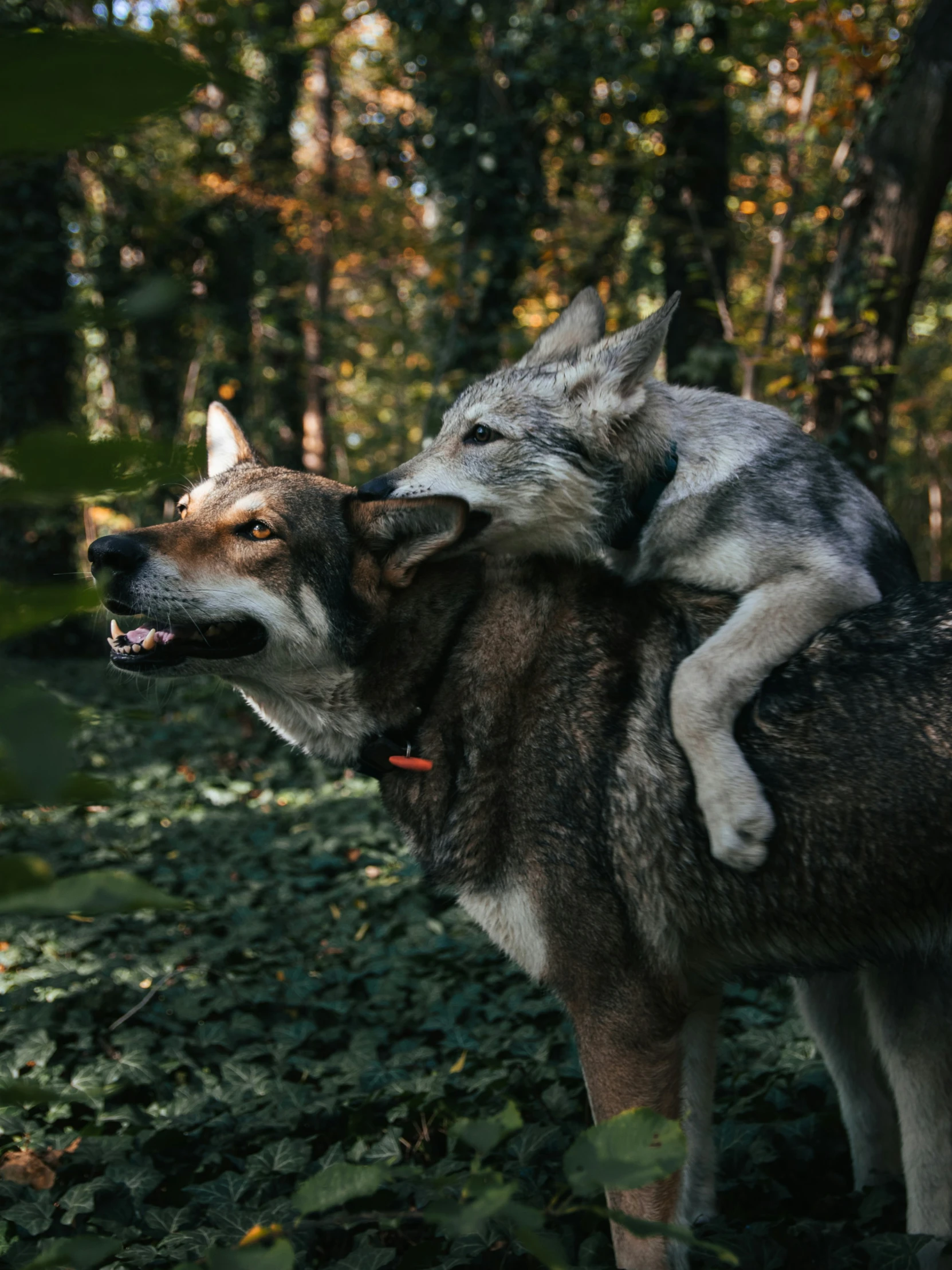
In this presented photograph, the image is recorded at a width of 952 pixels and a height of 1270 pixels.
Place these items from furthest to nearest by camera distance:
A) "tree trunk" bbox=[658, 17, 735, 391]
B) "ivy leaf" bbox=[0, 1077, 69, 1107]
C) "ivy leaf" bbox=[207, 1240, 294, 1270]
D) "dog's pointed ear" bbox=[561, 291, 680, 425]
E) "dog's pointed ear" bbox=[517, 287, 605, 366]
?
"tree trunk" bbox=[658, 17, 735, 391] < "dog's pointed ear" bbox=[517, 287, 605, 366] < "dog's pointed ear" bbox=[561, 291, 680, 425] < "ivy leaf" bbox=[207, 1240, 294, 1270] < "ivy leaf" bbox=[0, 1077, 69, 1107]

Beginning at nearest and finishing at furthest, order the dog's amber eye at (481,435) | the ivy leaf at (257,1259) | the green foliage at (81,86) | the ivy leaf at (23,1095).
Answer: the green foliage at (81,86), the ivy leaf at (23,1095), the ivy leaf at (257,1259), the dog's amber eye at (481,435)

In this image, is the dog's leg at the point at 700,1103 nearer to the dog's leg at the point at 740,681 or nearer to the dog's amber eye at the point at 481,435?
the dog's leg at the point at 740,681

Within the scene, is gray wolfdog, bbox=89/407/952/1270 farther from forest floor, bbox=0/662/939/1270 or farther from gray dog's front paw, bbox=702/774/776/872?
forest floor, bbox=0/662/939/1270

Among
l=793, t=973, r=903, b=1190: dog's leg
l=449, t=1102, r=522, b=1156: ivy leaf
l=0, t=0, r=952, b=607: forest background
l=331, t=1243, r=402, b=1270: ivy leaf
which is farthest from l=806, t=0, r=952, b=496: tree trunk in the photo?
l=449, t=1102, r=522, b=1156: ivy leaf

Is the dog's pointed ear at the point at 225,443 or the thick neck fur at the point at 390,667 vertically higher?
the dog's pointed ear at the point at 225,443

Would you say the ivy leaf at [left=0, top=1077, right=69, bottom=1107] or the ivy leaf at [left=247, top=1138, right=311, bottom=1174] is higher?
the ivy leaf at [left=0, top=1077, right=69, bottom=1107]

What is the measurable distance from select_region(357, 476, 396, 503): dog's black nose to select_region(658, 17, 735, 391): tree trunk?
665 centimetres

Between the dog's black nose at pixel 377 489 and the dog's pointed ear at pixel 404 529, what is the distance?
0.15ft

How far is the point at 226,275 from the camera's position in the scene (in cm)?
1438

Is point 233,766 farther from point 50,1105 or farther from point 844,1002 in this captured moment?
point 844,1002

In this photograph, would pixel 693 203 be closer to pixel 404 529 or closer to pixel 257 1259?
pixel 404 529

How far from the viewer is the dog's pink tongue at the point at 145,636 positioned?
290cm

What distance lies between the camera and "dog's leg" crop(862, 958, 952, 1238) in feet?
9.05

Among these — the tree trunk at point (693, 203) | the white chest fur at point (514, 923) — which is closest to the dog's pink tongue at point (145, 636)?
the white chest fur at point (514, 923)
